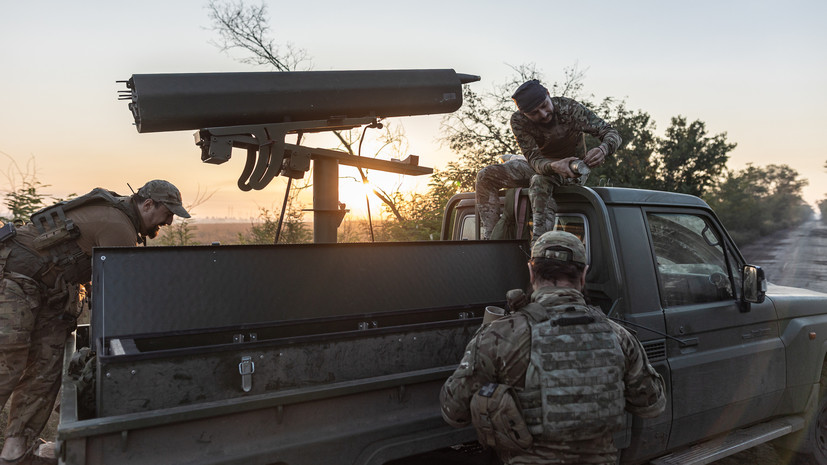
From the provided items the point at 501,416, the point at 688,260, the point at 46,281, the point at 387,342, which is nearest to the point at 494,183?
the point at 688,260

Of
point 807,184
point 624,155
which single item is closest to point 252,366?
point 624,155

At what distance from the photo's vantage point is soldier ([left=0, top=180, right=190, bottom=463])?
3020 millimetres

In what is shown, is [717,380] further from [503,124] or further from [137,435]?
[503,124]

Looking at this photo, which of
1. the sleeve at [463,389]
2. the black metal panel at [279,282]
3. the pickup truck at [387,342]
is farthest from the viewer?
the black metal panel at [279,282]

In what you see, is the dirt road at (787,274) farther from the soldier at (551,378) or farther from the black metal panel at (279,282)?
the soldier at (551,378)

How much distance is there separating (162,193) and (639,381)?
2798 mm

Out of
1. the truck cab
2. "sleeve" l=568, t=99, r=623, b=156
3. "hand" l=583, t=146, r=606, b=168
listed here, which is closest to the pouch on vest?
the truck cab

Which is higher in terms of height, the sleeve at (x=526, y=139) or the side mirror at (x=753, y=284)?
the sleeve at (x=526, y=139)

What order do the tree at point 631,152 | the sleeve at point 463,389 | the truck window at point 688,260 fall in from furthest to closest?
the tree at point 631,152 < the truck window at point 688,260 < the sleeve at point 463,389

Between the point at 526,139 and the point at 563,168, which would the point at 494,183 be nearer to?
the point at 526,139

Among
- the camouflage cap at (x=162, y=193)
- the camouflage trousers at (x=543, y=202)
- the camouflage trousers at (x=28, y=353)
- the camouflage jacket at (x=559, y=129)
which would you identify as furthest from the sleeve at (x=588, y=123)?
the camouflage trousers at (x=28, y=353)

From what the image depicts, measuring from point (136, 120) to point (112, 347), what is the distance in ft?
4.00

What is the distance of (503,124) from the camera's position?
49.5 ft

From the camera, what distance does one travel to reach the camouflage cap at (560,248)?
2141mm
